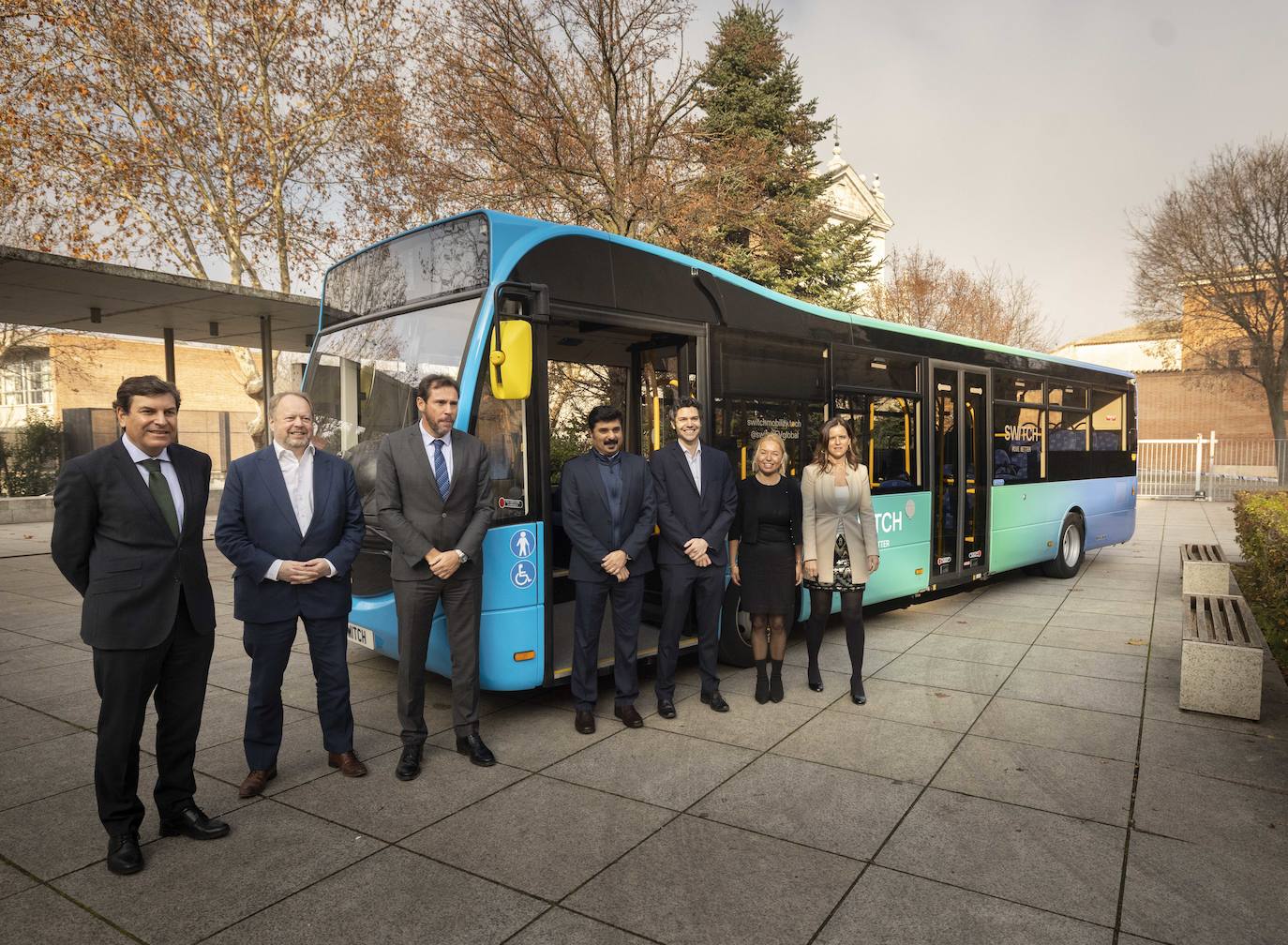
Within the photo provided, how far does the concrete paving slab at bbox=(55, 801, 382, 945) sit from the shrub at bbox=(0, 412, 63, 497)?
70.5 ft

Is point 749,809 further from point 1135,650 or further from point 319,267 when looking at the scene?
point 319,267

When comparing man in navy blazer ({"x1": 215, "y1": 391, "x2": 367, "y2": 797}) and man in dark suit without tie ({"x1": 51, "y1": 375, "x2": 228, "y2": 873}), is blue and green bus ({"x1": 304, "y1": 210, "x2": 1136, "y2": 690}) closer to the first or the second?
man in navy blazer ({"x1": 215, "y1": 391, "x2": 367, "y2": 797})

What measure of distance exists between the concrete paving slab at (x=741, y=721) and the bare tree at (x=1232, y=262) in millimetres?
31727

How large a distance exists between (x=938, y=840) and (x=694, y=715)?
195cm

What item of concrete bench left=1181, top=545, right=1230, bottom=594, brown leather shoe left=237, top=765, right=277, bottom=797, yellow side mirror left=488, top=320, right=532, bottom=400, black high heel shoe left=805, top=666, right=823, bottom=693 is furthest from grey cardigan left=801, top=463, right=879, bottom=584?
concrete bench left=1181, top=545, right=1230, bottom=594

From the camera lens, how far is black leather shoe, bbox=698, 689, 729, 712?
17.2 ft

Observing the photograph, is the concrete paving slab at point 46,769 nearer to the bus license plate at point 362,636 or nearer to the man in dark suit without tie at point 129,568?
the man in dark suit without tie at point 129,568

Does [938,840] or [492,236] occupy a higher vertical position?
[492,236]

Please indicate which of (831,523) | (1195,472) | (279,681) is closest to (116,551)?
(279,681)

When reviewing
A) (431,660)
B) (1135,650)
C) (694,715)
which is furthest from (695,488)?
(1135,650)

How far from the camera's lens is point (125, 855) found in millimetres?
3303

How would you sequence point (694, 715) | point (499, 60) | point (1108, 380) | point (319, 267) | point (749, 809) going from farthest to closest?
point (319, 267) < point (499, 60) < point (1108, 380) < point (694, 715) < point (749, 809)

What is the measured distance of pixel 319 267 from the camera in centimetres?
2147

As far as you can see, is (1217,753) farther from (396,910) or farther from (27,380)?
(27,380)
